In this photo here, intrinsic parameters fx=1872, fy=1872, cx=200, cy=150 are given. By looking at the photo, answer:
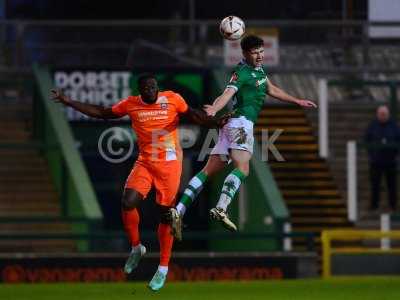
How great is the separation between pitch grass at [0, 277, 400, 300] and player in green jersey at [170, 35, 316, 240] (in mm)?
1361

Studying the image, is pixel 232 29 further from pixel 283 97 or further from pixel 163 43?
pixel 163 43

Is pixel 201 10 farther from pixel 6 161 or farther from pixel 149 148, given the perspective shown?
pixel 149 148

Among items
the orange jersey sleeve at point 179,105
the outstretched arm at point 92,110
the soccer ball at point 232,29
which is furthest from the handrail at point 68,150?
the soccer ball at point 232,29

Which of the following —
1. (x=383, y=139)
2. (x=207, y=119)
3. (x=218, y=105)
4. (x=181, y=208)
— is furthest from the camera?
(x=383, y=139)

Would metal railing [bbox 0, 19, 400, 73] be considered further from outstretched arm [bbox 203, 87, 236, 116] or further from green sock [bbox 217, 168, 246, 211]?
outstretched arm [bbox 203, 87, 236, 116]

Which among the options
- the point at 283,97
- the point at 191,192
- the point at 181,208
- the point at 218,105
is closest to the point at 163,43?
the point at 283,97

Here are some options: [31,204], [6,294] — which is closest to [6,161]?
[31,204]

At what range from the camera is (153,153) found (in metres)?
21.5

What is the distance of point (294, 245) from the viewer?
97.5 feet

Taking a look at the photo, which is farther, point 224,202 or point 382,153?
point 382,153

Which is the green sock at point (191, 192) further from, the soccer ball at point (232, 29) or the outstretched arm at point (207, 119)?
the soccer ball at point (232, 29)

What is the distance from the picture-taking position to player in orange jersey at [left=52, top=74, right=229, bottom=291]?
21.3 m

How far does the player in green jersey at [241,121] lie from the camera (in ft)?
69.8

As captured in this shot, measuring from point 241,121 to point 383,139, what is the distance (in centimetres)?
868
